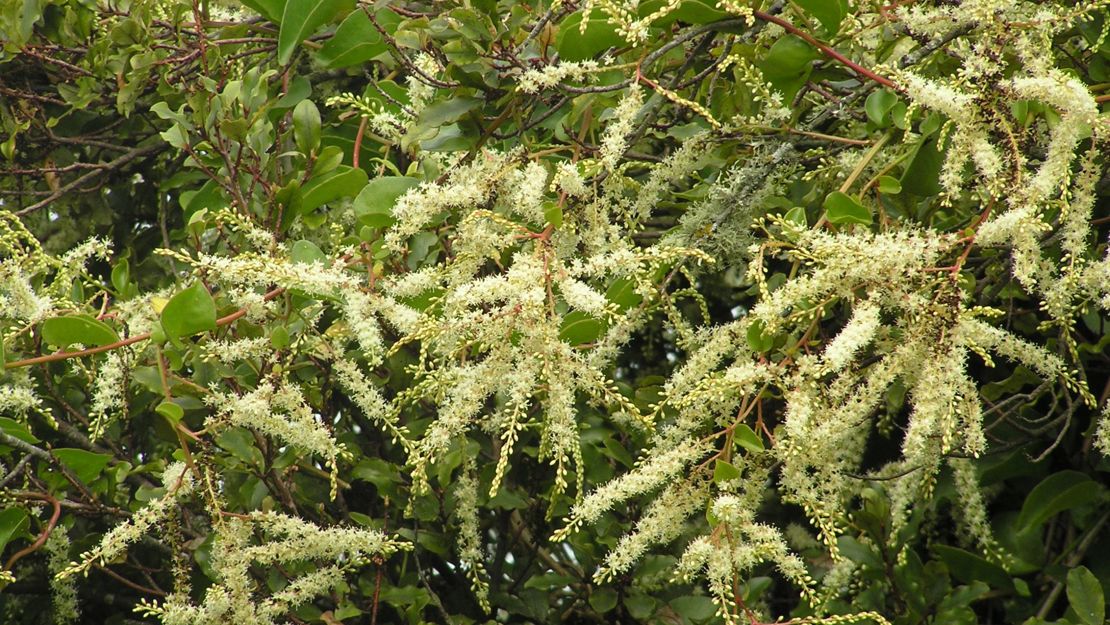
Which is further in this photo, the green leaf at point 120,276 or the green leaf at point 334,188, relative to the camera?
the green leaf at point 120,276

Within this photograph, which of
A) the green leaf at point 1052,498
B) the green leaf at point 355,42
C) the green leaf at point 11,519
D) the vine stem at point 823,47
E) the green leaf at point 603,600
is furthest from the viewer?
the green leaf at point 603,600

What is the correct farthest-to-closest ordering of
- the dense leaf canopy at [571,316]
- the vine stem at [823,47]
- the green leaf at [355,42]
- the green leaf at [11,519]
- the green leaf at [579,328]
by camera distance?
the green leaf at [11,519] → the green leaf at [355,42] → the green leaf at [579,328] → the vine stem at [823,47] → the dense leaf canopy at [571,316]

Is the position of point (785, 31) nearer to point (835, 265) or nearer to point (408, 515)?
point (835, 265)

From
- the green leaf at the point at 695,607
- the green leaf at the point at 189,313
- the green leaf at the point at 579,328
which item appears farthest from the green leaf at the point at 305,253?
the green leaf at the point at 695,607

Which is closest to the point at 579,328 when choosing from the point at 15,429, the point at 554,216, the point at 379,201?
the point at 554,216

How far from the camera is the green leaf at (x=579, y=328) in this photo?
1.73 metres

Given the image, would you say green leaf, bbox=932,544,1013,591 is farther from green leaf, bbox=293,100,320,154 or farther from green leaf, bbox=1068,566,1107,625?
green leaf, bbox=293,100,320,154

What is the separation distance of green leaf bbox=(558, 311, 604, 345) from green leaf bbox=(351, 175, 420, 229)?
0.33m

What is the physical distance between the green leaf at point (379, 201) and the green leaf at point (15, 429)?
722 millimetres

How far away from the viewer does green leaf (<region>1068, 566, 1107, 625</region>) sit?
197 cm

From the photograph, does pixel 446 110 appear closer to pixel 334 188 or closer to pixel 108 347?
pixel 334 188

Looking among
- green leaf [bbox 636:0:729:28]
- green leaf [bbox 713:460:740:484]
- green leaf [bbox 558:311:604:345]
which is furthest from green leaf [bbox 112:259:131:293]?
green leaf [bbox 713:460:740:484]

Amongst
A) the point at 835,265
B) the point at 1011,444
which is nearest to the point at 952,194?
the point at 835,265

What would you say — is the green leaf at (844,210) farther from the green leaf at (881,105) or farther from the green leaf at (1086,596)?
the green leaf at (1086,596)
